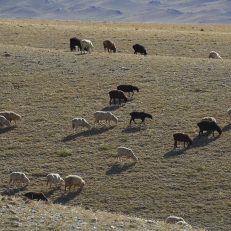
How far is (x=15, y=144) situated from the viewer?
1219 inches

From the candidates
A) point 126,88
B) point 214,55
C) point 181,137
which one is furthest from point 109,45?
point 181,137

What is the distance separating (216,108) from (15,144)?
11.6 m

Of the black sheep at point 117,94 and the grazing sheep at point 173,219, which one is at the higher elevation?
the black sheep at point 117,94

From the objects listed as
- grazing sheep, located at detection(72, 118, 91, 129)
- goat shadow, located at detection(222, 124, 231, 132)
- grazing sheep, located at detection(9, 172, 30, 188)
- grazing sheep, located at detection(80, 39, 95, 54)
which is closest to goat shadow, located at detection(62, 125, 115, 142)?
grazing sheep, located at detection(72, 118, 91, 129)

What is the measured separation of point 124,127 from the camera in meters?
32.6

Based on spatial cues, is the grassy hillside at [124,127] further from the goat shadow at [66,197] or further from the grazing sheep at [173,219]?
the grazing sheep at [173,219]

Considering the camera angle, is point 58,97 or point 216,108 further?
point 58,97

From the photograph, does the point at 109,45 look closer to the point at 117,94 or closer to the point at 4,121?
the point at 117,94

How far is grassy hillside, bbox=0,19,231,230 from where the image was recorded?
25.9 meters

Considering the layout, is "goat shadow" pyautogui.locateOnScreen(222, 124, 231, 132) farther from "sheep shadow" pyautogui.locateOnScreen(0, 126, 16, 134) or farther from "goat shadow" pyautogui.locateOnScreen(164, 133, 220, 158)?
"sheep shadow" pyautogui.locateOnScreen(0, 126, 16, 134)

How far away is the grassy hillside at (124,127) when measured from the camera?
1021 inches

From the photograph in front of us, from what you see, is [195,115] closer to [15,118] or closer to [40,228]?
[15,118]

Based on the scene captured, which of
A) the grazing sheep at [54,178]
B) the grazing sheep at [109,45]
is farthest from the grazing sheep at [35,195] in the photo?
the grazing sheep at [109,45]

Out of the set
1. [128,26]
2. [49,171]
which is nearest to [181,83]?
[49,171]
